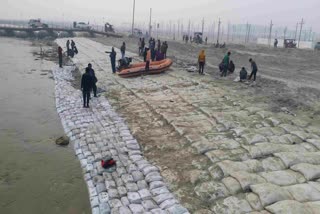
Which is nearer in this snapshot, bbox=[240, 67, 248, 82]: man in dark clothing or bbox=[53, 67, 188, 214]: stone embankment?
bbox=[53, 67, 188, 214]: stone embankment

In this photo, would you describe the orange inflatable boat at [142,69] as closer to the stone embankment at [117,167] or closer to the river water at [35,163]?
the river water at [35,163]

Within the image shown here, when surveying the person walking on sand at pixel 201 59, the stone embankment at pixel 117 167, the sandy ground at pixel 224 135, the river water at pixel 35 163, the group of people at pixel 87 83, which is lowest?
the river water at pixel 35 163

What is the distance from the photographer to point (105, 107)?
1335 centimetres

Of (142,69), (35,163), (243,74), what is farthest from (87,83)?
(243,74)

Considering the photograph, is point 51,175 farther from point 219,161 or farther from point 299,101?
point 299,101

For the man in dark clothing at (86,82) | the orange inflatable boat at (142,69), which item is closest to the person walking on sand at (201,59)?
the orange inflatable boat at (142,69)

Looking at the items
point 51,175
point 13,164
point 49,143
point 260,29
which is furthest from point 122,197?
point 260,29

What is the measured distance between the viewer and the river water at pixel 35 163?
23.5 feet

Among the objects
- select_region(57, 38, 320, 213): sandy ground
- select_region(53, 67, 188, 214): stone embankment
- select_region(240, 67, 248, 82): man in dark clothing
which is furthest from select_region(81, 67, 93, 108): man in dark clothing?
select_region(240, 67, 248, 82): man in dark clothing

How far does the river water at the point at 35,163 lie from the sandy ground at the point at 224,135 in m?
2.16

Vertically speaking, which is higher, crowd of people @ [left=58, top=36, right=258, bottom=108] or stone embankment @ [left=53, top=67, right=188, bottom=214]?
crowd of people @ [left=58, top=36, right=258, bottom=108]

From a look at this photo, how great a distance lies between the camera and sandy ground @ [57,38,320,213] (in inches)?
261

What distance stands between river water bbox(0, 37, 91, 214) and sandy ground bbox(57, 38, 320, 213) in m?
2.16

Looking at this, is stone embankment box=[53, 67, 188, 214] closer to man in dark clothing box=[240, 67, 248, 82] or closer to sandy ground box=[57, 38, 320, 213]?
sandy ground box=[57, 38, 320, 213]
